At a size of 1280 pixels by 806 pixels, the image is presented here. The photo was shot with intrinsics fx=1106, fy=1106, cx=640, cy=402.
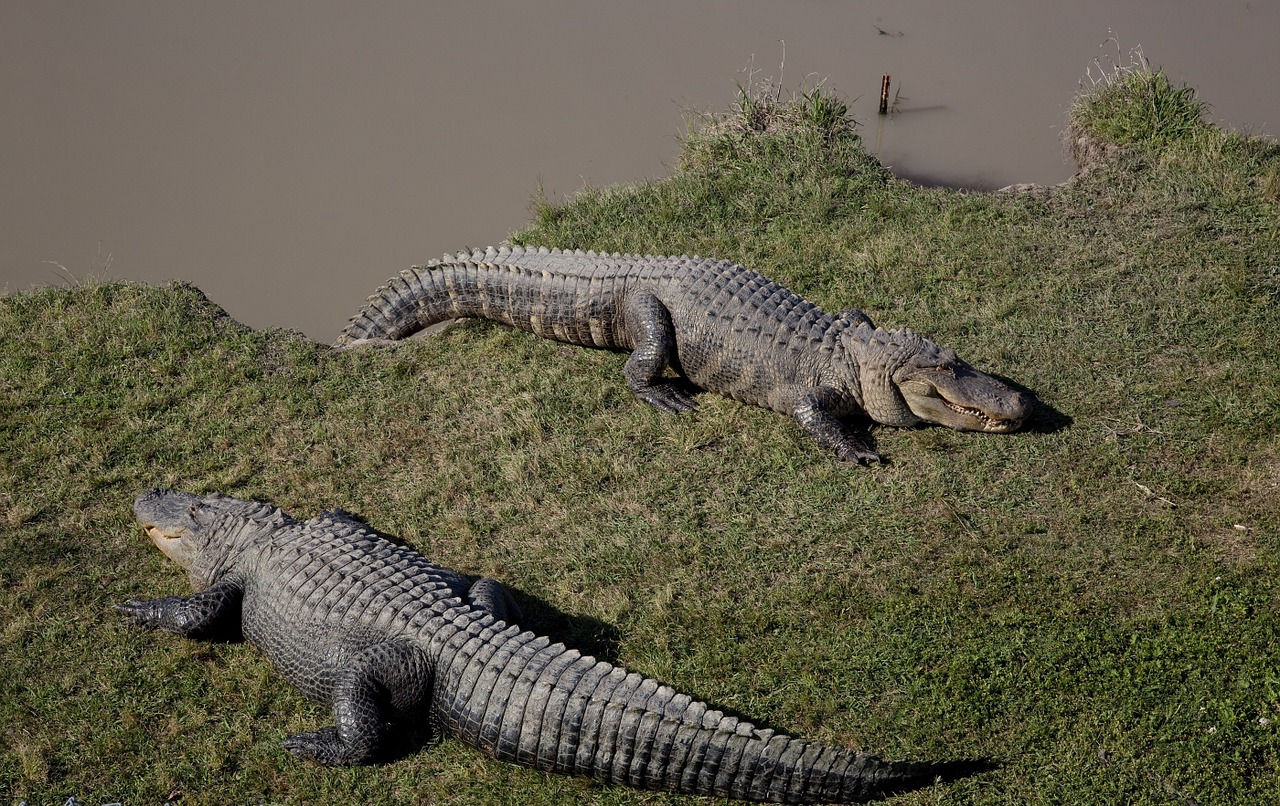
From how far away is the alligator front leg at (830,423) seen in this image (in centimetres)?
675

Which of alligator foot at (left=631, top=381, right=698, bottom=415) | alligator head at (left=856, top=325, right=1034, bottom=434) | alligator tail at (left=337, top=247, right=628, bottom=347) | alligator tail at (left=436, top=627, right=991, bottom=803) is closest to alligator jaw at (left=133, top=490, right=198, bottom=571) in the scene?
alligator tail at (left=436, top=627, right=991, bottom=803)

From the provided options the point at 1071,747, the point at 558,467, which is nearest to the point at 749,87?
the point at 558,467

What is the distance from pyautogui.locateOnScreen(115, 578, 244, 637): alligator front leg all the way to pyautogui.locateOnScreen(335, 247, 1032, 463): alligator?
2953 millimetres

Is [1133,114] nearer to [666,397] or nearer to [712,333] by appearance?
[712,333]

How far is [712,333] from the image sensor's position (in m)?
7.34

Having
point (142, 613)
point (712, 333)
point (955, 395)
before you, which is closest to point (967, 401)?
point (955, 395)

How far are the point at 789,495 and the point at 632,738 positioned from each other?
2.23m

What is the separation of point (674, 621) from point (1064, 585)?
201 centimetres

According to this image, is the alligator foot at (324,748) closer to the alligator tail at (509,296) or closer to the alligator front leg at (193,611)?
the alligator front leg at (193,611)

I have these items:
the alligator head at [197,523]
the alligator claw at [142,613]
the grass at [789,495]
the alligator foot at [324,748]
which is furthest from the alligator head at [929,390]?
the alligator claw at [142,613]

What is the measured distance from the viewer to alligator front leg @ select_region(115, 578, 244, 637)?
5664mm

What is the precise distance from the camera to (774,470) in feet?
22.2

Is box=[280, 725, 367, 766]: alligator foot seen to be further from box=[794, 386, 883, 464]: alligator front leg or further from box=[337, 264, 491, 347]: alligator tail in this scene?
box=[337, 264, 491, 347]: alligator tail

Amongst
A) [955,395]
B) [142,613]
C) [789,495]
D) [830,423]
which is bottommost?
[142,613]
